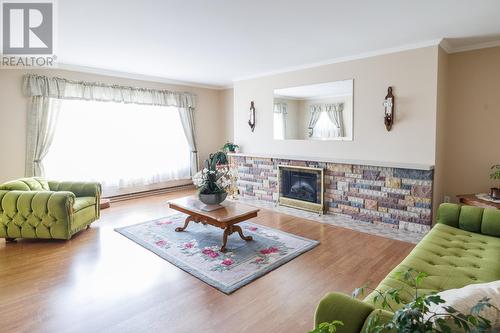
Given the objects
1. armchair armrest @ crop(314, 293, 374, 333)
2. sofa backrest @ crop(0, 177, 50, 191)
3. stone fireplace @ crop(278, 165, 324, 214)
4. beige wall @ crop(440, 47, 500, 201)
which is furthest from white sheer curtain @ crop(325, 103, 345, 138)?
sofa backrest @ crop(0, 177, 50, 191)

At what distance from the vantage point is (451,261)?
7.09ft

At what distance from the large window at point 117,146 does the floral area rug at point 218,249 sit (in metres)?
1.91

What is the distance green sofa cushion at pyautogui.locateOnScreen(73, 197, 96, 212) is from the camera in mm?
3864

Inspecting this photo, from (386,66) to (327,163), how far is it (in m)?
1.64

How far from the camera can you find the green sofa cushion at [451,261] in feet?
6.09

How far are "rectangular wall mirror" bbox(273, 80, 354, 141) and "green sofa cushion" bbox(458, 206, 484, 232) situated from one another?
6.72ft

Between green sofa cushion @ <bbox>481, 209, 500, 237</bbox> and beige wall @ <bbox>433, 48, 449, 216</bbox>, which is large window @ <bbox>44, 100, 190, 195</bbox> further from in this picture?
green sofa cushion @ <bbox>481, 209, 500, 237</bbox>

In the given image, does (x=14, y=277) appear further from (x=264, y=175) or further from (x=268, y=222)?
(x=264, y=175)

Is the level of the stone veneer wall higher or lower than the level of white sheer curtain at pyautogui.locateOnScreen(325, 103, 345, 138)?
lower

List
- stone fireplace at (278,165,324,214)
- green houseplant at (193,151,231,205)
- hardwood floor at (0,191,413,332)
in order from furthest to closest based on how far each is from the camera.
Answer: stone fireplace at (278,165,324,214) → green houseplant at (193,151,231,205) → hardwood floor at (0,191,413,332)

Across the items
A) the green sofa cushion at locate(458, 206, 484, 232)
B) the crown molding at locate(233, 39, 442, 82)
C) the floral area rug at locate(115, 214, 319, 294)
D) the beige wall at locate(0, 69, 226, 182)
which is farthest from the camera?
the beige wall at locate(0, 69, 226, 182)

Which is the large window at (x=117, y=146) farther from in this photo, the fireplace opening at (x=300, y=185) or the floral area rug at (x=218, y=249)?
the fireplace opening at (x=300, y=185)

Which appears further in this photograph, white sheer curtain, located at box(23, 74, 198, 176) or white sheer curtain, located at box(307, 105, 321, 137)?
white sheer curtain, located at box(307, 105, 321, 137)

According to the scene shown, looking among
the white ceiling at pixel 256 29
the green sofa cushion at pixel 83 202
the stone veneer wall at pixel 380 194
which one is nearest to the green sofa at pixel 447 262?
the stone veneer wall at pixel 380 194
